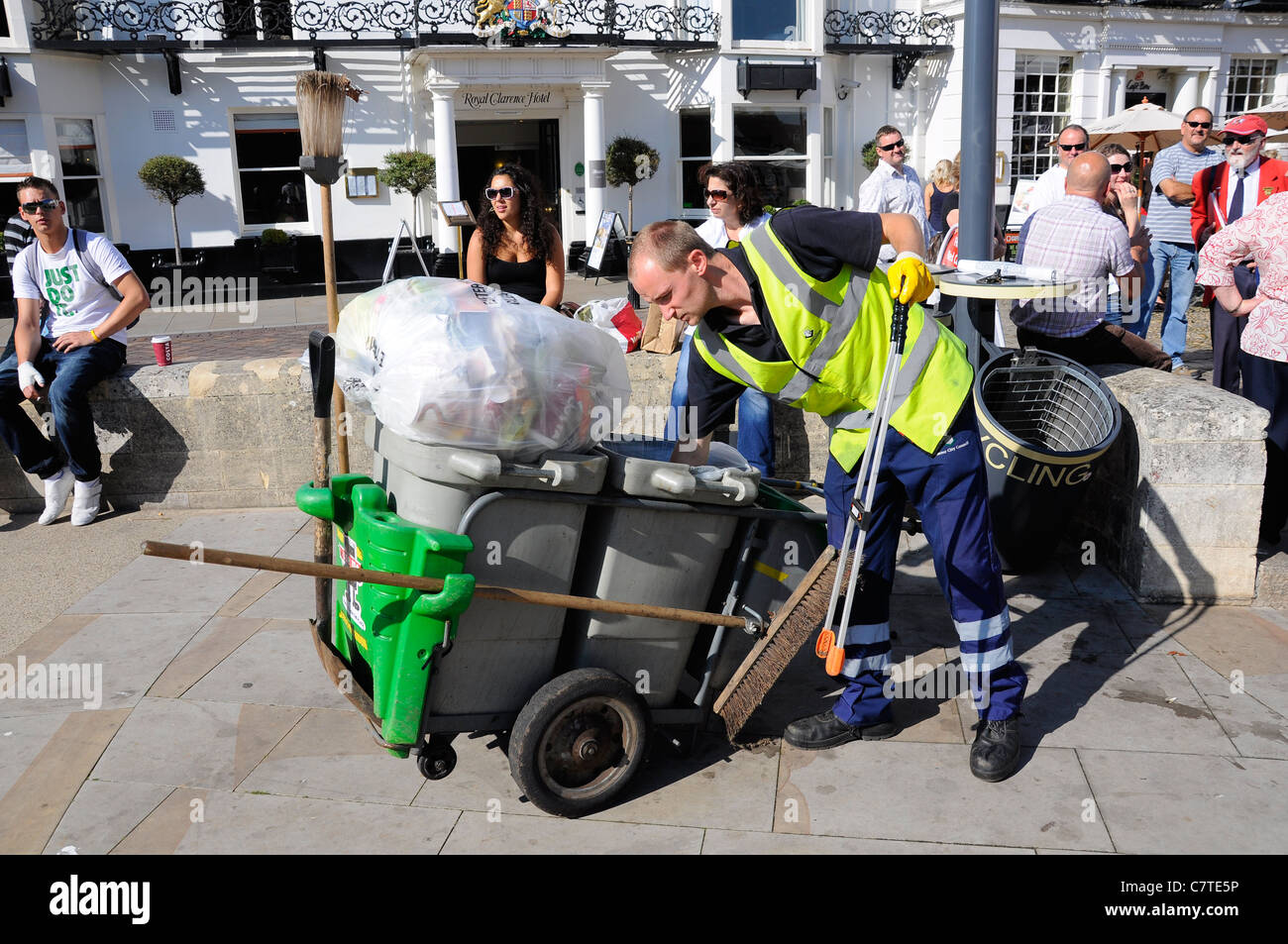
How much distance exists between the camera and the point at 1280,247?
4672 mm

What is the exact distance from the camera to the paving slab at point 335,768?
134 inches

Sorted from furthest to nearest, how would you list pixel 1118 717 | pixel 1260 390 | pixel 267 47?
1. pixel 267 47
2. pixel 1260 390
3. pixel 1118 717

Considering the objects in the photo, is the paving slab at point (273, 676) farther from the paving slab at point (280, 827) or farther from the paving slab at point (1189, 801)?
the paving slab at point (1189, 801)

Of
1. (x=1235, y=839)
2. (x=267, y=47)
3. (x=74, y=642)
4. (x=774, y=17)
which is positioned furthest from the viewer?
(x=774, y=17)

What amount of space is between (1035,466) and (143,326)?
1171cm

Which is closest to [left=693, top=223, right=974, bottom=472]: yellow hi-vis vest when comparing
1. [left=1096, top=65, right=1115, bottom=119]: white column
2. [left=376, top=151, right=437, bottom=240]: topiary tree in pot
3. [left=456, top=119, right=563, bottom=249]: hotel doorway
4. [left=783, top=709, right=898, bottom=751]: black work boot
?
[left=783, top=709, right=898, bottom=751]: black work boot

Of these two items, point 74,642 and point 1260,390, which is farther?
point 1260,390

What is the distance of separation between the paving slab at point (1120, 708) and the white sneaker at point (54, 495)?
16.2 feet

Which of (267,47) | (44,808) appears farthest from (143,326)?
(44,808)

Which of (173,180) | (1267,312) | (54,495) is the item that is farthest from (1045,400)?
(173,180)

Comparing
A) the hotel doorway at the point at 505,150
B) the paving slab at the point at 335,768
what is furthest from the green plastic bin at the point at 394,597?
the hotel doorway at the point at 505,150

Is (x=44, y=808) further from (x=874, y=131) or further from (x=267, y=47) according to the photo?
(x=874, y=131)

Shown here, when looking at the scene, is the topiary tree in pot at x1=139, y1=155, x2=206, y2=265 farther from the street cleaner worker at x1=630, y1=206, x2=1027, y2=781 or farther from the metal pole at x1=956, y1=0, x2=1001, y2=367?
the street cleaner worker at x1=630, y1=206, x2=1027, y2=781

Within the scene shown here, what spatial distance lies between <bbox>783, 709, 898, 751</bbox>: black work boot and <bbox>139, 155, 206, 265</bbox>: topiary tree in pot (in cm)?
1483
